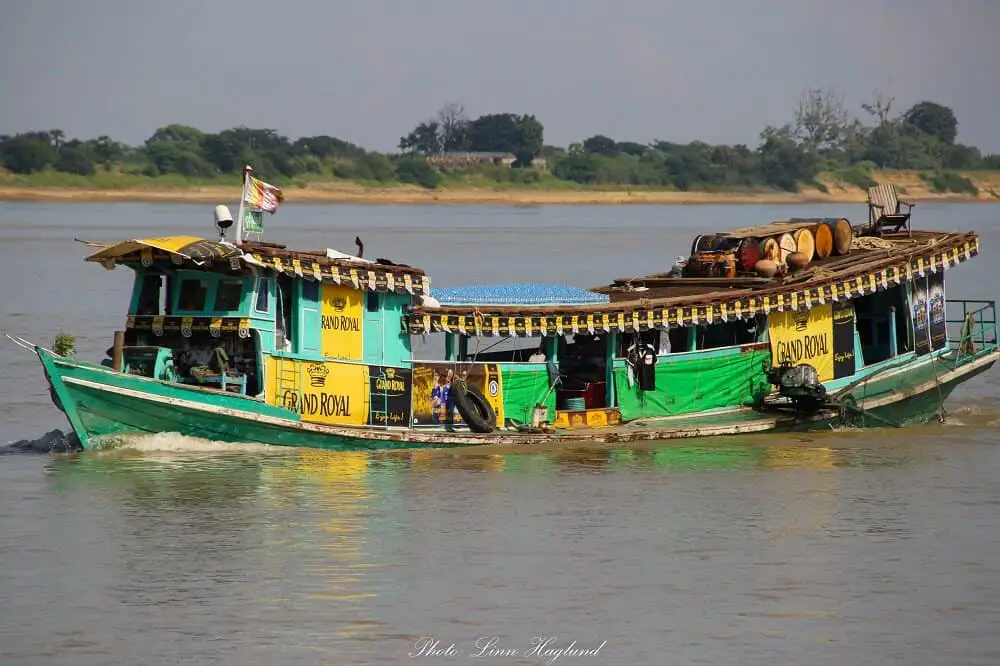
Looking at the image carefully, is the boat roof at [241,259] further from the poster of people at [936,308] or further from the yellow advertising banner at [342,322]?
the poster of people at [936,308]

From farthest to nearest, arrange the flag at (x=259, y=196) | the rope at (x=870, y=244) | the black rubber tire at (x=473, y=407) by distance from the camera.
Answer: the rope at (x=870, y=244), the black rubber tire at (x=473, y=407), the flag at (x=259, y=196)

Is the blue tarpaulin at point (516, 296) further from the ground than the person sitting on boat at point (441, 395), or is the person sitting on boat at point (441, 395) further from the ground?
the blue tarpaulin at point (516, 296)

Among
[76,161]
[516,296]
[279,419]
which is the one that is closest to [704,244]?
[516,296]

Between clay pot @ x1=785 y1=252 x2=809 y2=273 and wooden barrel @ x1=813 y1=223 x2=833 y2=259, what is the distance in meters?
1.07

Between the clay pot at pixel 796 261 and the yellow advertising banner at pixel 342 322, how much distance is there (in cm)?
766

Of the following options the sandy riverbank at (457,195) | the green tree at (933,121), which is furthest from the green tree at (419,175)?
the green tree at (933,121)

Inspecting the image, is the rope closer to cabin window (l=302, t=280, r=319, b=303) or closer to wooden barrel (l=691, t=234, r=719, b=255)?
wooden barrel (l=691, t=234, r=719, b=255)

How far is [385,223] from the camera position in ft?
320

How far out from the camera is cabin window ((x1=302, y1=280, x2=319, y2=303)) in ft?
79.0

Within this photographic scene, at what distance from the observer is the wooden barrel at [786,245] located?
93.7 feet

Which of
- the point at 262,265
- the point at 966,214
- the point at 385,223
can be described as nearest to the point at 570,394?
the point at 262,265

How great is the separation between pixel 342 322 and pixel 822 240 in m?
9.37

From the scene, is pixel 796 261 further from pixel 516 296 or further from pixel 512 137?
pixel 512 137

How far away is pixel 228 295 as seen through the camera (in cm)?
2358
